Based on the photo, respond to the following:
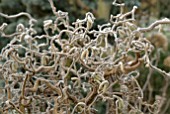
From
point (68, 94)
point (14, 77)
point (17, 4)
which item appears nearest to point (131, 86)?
point (68, 94)

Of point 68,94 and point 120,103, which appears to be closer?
point 120,103

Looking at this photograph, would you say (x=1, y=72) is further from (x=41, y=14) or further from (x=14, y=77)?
(x=41, y=14)

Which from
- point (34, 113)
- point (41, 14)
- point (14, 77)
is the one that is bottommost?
point (34, 113)

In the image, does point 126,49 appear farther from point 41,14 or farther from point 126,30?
point 41,14

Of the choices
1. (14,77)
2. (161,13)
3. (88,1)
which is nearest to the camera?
(14,77)

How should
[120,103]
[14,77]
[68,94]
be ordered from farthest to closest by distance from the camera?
[14,77], [68,94], [120,103]

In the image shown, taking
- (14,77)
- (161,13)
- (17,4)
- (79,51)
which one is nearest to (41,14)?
(17,4)

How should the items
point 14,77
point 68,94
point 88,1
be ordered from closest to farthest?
1. point 68,94
2. point 14,77
3. point 88,1

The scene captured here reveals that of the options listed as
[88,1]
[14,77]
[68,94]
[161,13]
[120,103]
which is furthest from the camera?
[161,13]

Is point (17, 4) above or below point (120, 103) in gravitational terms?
above
